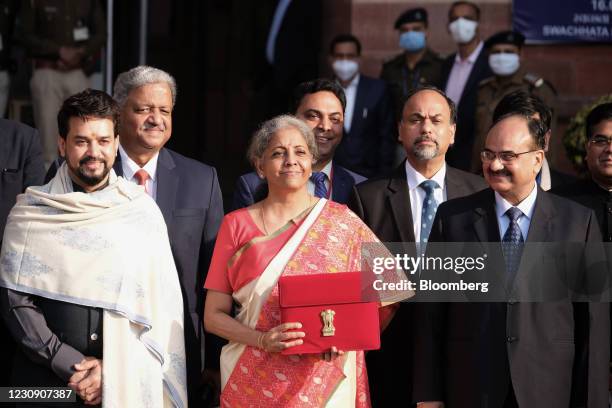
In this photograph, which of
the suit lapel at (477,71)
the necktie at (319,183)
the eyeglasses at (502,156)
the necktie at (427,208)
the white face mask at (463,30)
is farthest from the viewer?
the white face mask at (463,30)

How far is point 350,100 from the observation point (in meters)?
8.77

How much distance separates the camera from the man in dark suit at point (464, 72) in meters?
8.48

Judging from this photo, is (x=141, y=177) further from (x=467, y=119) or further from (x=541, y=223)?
(x=467, y=119)

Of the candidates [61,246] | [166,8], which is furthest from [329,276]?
[166,8]

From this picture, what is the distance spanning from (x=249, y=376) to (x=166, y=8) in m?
7.94

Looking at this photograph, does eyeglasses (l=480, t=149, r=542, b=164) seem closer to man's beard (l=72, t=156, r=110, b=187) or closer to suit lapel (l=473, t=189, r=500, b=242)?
suit lapel (l=473, t=189, r=500, b=242)

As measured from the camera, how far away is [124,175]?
5.72 metres

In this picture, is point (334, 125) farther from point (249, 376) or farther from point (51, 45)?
point (51, 45)

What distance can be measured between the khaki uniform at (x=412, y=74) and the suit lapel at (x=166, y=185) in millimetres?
3442

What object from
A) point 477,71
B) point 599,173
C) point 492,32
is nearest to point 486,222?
point 599,173

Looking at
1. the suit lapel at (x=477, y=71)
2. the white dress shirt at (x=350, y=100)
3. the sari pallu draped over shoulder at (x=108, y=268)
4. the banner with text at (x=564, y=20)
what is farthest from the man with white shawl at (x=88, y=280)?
the banner with text at (x=564, y=20)

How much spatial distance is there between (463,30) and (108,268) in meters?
4.82

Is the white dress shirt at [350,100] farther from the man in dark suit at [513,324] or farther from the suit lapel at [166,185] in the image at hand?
the man in dark suit at [513,324]

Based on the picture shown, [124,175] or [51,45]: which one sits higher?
[51,45]
